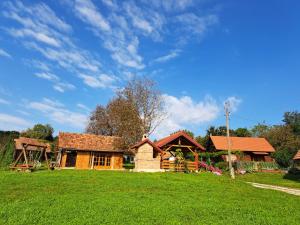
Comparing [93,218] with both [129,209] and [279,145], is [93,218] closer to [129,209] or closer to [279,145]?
[129,209]

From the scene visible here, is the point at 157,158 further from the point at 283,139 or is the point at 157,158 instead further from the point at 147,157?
the point at 283,139

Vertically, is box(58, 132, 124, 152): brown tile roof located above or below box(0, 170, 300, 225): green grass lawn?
above

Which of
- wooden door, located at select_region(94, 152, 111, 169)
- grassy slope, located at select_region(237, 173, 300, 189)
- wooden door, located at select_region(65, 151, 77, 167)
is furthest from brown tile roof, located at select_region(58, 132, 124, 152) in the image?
grassy slope, located at select_region(237, 173, 300, 189)

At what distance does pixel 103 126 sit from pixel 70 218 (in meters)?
49.2

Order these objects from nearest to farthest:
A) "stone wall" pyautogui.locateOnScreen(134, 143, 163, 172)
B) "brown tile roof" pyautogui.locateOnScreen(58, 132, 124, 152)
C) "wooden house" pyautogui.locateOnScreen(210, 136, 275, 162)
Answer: "stone wall" pyautogui.locateOnScreen(134, 143, 163, 172) → "brown tile roof" pyautogui.locateOnScreen(58, 132, 124, 152) → "wooden house" pyautogui.locateOnScreen(210, 136, 275, 162)

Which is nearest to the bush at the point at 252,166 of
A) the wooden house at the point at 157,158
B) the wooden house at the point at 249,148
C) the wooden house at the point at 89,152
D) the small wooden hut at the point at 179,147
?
the wooden house at the point at 249,148

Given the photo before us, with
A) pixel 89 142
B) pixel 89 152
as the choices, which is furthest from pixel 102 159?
pixel 89 142

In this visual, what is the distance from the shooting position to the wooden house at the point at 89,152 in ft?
106

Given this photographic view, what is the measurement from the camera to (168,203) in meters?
10.3

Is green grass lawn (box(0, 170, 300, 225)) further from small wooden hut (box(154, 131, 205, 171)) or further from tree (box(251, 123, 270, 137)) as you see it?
tree (box(251, 123, 270, 137))

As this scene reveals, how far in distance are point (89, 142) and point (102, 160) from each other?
3.12 metres

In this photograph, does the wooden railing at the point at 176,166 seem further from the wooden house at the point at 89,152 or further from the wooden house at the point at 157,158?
the wooden house at the point at 89,152

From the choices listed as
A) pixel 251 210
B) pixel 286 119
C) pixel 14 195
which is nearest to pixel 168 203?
pixel 251 210

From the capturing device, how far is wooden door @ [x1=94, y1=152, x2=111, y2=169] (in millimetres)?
33531
